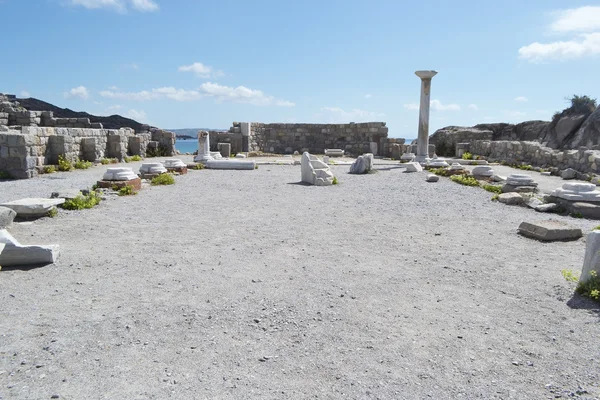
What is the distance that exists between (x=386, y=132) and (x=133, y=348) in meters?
23.0

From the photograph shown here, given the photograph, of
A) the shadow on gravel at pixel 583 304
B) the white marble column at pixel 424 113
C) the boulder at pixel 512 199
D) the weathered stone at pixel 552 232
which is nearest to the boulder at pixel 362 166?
the white marble column at pixel 424 113

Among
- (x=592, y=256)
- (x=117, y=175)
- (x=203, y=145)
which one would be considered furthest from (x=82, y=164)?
(x=592, y=256)

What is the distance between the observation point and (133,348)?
3.35 metres

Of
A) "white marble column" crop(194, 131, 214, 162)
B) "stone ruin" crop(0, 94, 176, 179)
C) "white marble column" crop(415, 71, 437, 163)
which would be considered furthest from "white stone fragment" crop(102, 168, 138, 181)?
"white marble column" crop(415, 71, 437, 163)

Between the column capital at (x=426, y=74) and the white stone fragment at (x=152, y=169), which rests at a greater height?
the column capital at (x=426, y=74)

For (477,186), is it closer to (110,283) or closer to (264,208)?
(264,208)

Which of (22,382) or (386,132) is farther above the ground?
(386,132)

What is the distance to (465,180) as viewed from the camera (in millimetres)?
12648

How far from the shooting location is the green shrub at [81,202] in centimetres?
813

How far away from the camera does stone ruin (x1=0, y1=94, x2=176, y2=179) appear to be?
39.6ft

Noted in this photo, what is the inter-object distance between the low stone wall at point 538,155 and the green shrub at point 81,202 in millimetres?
12792

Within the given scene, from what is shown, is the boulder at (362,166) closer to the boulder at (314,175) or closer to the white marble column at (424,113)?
the boulder at (314,175)

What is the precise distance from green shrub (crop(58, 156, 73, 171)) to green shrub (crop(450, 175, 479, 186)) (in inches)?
452

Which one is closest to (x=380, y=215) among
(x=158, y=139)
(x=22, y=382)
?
(x=22, y=382)
